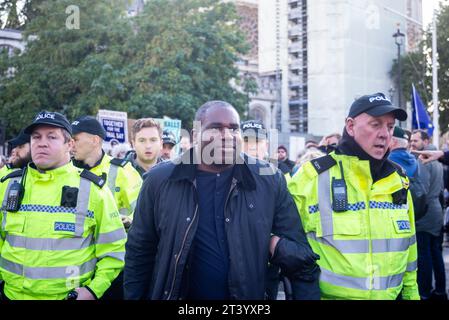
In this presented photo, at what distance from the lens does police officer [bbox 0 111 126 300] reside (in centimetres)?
314

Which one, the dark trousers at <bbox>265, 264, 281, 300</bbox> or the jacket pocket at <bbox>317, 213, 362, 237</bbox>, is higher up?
the jacket pocket at <bbox>317, 213, 362, 237</bbox>

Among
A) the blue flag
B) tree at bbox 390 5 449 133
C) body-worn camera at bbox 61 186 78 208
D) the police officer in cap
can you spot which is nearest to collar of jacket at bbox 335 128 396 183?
body-worn camera at bbox 61 186 78 208

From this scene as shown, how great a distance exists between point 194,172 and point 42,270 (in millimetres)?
1143

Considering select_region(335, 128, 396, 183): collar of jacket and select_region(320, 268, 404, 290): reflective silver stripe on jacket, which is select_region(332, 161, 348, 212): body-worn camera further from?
select_region(320, 268, 404, 290): reflective silver stripe on jacket

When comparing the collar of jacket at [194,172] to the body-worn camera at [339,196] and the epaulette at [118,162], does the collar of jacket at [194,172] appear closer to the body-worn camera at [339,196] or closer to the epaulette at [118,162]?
the body-worn camera at [339,196]

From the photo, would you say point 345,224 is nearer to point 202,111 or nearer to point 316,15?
point 202,111

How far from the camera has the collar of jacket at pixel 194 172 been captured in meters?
2.64

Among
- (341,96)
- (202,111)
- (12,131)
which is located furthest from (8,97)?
(341,96)

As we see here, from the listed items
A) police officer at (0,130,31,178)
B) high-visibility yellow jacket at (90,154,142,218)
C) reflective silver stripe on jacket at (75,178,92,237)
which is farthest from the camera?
police officer at (0,130,31,178)

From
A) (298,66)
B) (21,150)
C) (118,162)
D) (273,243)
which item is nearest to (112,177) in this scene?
(118,162)

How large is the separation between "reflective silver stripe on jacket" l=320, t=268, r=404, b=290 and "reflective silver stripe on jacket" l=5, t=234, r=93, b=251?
1.43 meters

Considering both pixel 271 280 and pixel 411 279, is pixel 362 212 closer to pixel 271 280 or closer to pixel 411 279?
pixel 411 279

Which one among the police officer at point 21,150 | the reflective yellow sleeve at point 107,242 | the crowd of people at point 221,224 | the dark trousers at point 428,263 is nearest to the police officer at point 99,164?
the police officer at point 21,150

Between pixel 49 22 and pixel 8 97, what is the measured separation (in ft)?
11.9
